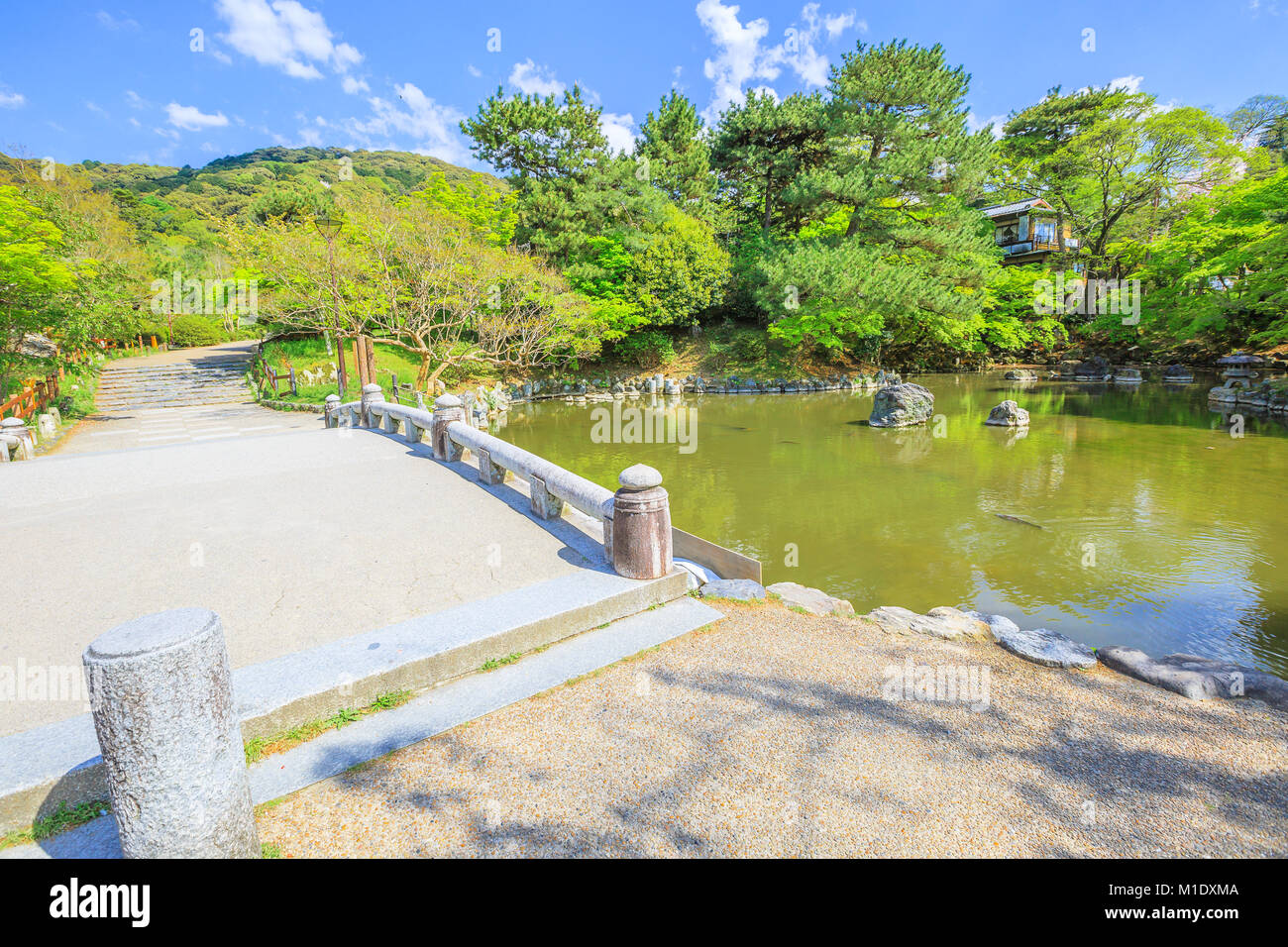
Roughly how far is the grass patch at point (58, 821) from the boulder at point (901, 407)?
59.1ft

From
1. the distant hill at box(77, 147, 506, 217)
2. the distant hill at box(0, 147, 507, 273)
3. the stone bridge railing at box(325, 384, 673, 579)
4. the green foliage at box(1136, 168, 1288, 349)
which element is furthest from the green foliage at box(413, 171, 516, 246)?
the green foliage at box(1136, 168, 1288, 349)

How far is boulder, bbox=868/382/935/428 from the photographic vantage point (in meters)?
17.4

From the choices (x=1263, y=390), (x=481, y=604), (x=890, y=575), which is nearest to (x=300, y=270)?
(x=481, y=604)

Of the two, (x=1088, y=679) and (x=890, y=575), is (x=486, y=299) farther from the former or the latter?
(x=1088, y=679)

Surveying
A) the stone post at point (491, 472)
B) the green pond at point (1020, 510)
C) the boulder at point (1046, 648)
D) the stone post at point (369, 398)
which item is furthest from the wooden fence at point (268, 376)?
the boulder at point (1046, 648)

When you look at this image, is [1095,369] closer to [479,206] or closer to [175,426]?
[479,206]

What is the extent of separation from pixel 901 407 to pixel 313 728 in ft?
57.1

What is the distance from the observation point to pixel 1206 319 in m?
21.6

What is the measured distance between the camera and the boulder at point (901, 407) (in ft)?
57.2

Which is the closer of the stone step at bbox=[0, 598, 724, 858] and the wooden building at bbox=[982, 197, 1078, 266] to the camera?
the stone step at bbox=[0, 598, 724, 858]

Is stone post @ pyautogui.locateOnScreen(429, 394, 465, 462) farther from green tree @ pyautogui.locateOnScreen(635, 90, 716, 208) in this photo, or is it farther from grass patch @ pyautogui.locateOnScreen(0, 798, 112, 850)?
green tree @ pyautogui.locateOnScreen(635, 90, 716, 208)

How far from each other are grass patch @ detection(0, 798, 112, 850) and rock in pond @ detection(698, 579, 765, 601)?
3.95 m

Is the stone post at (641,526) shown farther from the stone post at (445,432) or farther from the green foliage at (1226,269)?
the green foliage at (1226,269)
